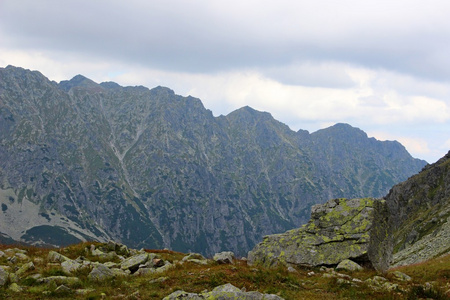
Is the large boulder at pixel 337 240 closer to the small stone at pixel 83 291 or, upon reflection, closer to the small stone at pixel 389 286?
the small stone at pixel 389 286

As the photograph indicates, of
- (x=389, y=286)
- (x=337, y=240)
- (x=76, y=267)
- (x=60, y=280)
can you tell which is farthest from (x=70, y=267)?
(x=389, y=286)

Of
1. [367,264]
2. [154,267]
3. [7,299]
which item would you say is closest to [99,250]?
[154,267]

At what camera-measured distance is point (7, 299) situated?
611 inches

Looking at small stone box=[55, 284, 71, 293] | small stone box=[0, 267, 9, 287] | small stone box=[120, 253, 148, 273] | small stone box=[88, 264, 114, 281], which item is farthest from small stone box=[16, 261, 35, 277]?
small stone box=[120, 253, 148, 273]

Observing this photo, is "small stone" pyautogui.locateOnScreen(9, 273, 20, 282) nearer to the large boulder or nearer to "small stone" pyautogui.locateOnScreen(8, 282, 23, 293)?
"small stone" pyautogui.locateOnScreen(8, 282, 23, 293)

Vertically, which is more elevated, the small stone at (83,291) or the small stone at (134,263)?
the small stone at (83,291)

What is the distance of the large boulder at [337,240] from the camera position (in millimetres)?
23469

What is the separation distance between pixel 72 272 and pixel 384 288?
1764 centimetres

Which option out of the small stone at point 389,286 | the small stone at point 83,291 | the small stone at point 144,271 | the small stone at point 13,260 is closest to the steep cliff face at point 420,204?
the small stone at point 389,286

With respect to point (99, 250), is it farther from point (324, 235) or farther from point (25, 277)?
point (324, 235)

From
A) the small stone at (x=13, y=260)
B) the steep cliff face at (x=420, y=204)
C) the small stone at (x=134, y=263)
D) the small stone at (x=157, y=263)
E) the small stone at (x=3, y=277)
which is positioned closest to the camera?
the small stone at (x=3, y=277)

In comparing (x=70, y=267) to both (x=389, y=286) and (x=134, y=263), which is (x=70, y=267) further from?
(x=389, y=286)

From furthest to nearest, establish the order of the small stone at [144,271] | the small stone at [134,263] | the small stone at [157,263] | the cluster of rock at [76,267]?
the small stone at [157,263]
the small stone at [134,263]
the small stone at [144,271]
the cluster of rock at [76,267]

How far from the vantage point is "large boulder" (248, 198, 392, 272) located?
2347cm
